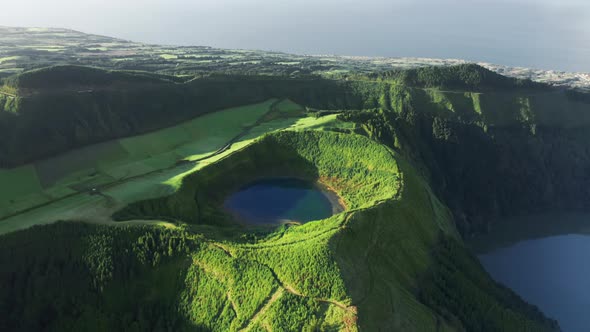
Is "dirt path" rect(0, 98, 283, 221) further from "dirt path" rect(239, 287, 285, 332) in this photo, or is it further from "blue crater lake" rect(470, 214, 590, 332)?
"blue crater lake" rect(470, 214, 590, 332)

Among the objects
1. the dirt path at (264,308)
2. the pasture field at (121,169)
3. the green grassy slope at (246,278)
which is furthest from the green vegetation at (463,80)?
the dirt path at (264,308)

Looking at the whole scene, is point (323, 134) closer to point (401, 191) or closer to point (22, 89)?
point (401, 191)

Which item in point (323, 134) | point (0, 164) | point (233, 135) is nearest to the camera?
point (0, 164)

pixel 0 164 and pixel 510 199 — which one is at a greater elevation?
pixel 0 164

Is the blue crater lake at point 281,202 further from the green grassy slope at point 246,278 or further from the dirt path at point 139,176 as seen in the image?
the dirt path at point 139,176

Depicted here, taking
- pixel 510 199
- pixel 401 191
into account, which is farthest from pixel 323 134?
pixel 510 199

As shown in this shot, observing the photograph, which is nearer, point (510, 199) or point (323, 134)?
point (323, 134)

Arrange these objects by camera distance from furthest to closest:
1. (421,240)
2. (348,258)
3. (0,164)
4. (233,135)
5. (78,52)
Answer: (78,52), (233,135), (0,164), (421,240), (348,258)
